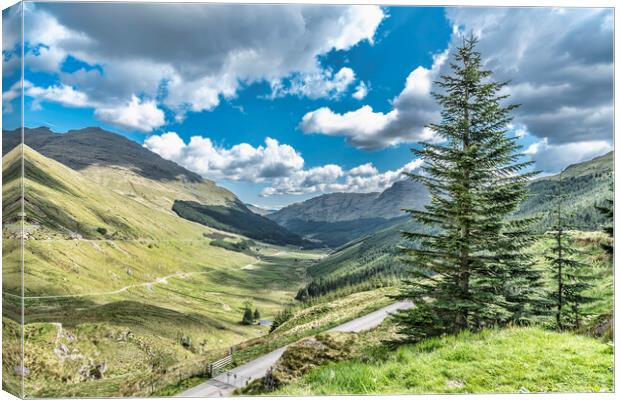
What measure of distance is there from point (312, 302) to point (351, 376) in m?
36.0

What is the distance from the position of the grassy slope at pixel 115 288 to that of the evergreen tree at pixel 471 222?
11.2 metres

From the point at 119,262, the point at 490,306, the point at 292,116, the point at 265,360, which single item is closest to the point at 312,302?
the point at 265,360

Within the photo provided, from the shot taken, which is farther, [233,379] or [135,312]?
[135,312]

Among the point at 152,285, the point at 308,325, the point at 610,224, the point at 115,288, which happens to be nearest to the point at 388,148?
the point at 610,224

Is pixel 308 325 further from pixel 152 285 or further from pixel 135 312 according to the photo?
pixel 152 285

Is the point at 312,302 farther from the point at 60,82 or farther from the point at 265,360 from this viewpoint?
the point at 60,82

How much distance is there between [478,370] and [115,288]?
431 ft

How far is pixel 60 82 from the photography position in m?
16.0

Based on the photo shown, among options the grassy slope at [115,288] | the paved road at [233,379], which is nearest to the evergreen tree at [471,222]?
the paved road at [233,379]

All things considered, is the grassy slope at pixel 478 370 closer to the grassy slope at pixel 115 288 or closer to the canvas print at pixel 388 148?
the canvas print at pixel 388 148

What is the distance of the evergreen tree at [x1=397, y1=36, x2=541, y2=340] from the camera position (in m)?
11.6

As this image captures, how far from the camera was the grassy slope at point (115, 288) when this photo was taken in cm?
1611

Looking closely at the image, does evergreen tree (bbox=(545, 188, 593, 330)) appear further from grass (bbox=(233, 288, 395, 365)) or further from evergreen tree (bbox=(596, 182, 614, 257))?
grass (bbox=(233, 288, 395, 365))

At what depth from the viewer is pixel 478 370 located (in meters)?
9.38
